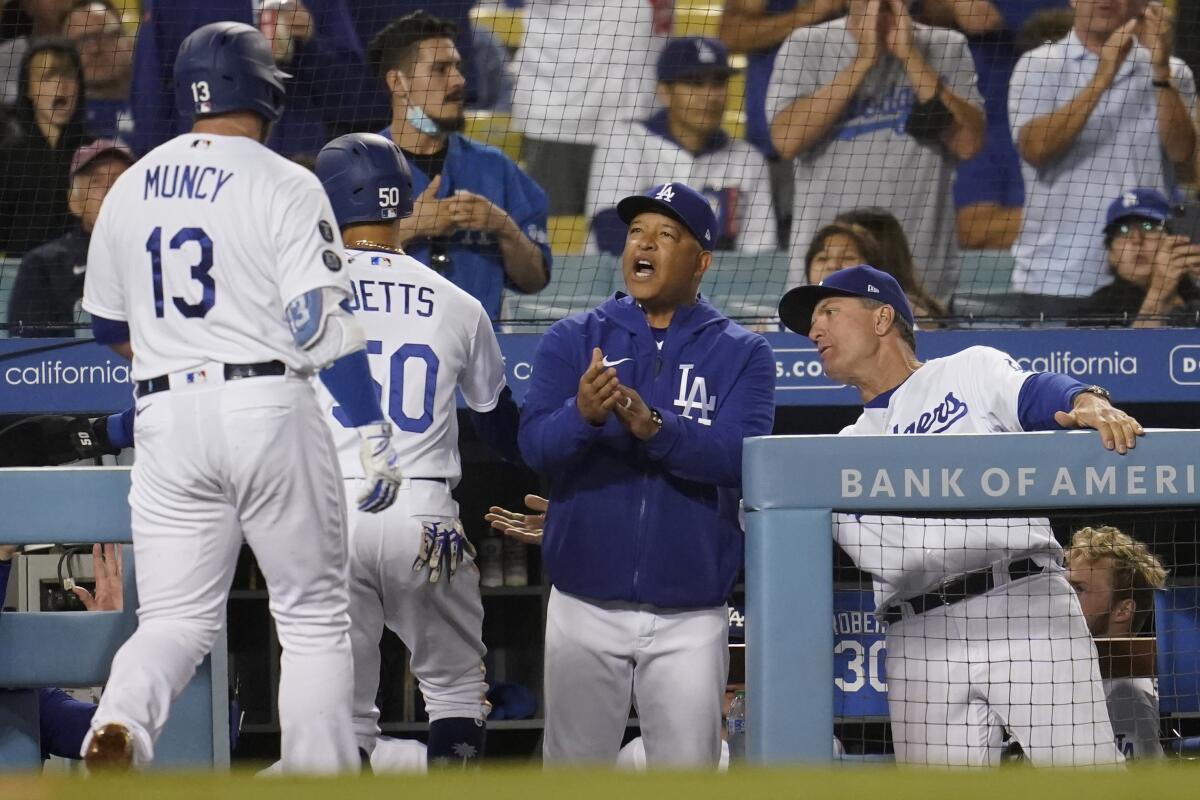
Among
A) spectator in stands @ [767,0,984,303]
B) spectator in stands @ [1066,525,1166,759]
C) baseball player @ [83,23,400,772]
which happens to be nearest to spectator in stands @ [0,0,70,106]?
spectator in stands @ [767,0,984,303]

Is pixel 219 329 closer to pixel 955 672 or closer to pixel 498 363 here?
pixel 498 363

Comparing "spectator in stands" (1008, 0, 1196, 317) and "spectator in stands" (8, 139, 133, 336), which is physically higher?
"spectator in stands" (1008, 0, 1196, 317)

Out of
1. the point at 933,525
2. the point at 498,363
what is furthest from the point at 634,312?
the point at 933,525

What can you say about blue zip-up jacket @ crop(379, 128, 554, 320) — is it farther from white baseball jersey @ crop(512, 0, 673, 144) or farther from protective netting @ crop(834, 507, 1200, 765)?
protective netting @ crop(834, 507, 1200, 765)

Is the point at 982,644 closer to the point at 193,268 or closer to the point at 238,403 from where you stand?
the point at 238,403

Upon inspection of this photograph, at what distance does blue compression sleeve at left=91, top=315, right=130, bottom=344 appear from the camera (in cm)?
287

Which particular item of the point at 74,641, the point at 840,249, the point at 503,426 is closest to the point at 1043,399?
the point at 503,426

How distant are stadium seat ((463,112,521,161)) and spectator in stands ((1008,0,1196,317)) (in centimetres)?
206

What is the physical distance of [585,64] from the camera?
21.9 feet

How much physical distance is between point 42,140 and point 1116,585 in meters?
4.44

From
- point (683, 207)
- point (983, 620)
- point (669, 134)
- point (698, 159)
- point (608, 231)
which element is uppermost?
point (669, 134)

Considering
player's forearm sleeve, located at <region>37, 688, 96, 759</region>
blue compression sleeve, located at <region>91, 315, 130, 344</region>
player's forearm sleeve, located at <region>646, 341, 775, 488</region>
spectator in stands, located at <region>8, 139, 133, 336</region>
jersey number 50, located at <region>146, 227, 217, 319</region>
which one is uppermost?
Answer: spectator in stands, located at <region>8, 139, 133, 336</region>

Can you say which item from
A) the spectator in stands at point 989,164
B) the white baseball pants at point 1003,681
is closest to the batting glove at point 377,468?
the white baseball pants at point 1003,681

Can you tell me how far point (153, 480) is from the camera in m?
2.74
